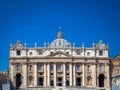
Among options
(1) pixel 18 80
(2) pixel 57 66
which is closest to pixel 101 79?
(2) pixel 57 66

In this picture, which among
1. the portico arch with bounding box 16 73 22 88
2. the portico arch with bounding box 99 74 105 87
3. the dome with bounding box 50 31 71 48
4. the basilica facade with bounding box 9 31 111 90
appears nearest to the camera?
the basilica facade with bounding box 9 31 111 90

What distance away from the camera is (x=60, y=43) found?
10562 centimetres

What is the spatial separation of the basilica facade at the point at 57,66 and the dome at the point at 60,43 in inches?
139

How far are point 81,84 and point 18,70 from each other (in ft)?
51.6

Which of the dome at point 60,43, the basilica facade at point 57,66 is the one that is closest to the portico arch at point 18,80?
the basilica facade at point 57,66

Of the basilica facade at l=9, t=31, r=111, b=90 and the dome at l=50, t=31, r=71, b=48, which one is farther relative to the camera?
the dome at l=50, t=31, r=71, b=48

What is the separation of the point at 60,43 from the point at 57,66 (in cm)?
877

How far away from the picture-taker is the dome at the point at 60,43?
103 metres

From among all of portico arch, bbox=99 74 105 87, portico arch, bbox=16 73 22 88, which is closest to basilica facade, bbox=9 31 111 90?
portico arch, bbox=16 73 22 88

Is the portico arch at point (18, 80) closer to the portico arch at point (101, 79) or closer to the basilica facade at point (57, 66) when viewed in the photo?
the basilica facade at point (57, 66)

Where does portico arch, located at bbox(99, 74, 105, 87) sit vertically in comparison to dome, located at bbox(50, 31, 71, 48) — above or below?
below

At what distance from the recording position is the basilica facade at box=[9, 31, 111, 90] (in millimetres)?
98562

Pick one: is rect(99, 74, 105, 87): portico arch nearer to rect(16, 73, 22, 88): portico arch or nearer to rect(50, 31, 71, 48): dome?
rect(50, 31, 71, 48): dome

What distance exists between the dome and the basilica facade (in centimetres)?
353
